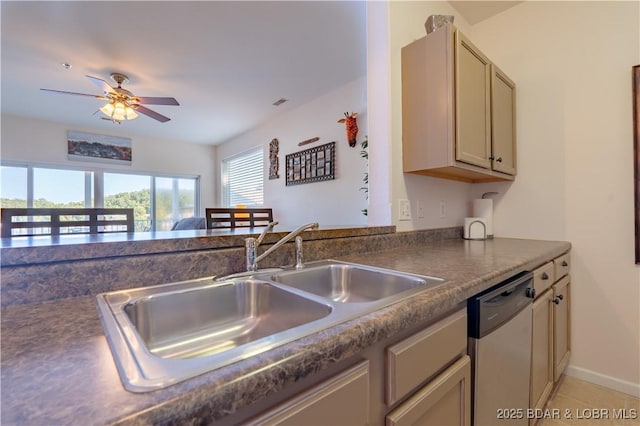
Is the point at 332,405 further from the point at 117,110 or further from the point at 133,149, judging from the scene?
the point at 133,149

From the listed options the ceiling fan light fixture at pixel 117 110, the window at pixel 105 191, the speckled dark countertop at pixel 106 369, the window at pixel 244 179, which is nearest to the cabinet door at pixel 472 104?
the speckled dark countertop at pixel 106 369

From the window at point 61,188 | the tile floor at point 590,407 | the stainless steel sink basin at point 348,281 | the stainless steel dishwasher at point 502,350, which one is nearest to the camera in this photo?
the stainless steel dishwasher at point 502,350

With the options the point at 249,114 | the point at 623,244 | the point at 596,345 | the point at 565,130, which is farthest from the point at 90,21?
the point at 596,345

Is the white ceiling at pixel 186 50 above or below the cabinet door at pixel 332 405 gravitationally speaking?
above

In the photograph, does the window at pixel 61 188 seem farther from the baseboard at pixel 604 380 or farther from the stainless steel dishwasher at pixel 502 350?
the baseboard at pixel 604 380

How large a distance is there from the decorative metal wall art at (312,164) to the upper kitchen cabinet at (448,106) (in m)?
1.86

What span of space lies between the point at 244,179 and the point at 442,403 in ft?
16.9

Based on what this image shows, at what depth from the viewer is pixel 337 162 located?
3.44 m

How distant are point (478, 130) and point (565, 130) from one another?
714 millimetres

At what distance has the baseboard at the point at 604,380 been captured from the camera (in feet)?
5.41

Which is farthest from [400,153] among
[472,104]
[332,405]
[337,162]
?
[337,162]

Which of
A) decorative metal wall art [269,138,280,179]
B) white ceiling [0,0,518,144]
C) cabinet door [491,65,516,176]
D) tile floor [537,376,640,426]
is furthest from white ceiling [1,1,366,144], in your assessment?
tile floor [537,376,640,426]

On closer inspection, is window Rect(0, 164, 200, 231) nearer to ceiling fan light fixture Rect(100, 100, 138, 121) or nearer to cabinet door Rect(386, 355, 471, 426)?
ceiling fan light fixture Rect(100, 100, 138, 121)

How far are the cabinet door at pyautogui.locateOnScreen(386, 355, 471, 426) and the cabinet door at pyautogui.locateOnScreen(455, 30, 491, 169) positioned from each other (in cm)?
105
